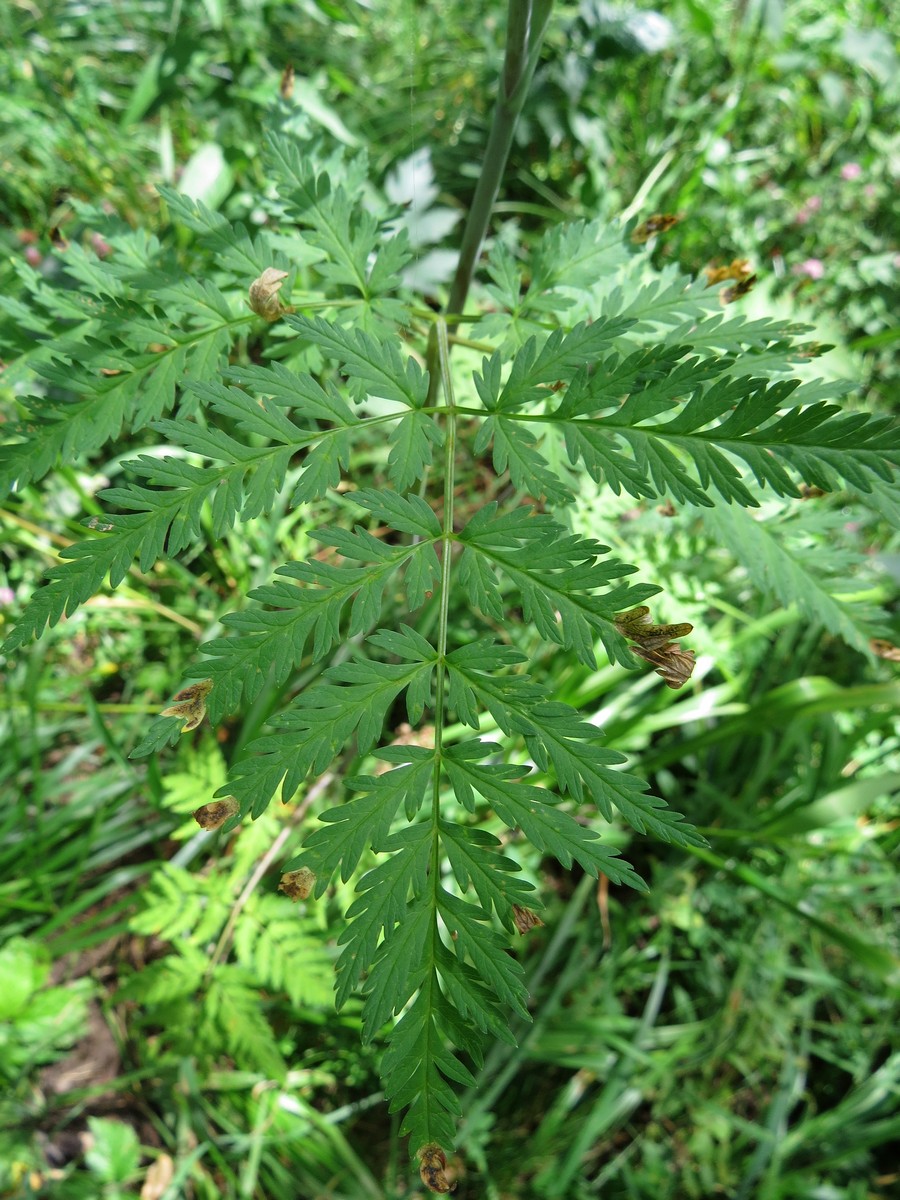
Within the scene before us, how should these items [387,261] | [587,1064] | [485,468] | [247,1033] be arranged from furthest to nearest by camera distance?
[485,468]
[587,1064]
[247,1033]
[387,261]

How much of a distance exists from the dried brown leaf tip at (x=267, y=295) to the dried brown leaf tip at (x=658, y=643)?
64 cm

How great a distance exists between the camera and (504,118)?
1.11 metres

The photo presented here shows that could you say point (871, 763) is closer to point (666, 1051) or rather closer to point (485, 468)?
point (666, 1051)

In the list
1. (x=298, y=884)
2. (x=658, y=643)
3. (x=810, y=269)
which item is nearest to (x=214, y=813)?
(x=298, y=884)

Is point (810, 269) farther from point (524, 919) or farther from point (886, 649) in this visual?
point (524, 919)

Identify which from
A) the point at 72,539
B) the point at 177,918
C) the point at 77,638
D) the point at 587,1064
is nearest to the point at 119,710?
the point at 77,638

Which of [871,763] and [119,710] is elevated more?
[119,710]

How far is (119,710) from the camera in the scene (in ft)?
7.31

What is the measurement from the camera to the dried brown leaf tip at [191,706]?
893 mm

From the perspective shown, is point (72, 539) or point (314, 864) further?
point (72, 539)

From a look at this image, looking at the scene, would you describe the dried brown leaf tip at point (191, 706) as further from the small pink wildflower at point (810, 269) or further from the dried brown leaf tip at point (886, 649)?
the small pink wildflower at point (810, 269)

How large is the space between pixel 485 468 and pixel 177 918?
1455 mm

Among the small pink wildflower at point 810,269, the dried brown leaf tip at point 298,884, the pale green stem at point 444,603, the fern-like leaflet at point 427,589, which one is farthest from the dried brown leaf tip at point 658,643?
the small pink wildflower at point 810,269

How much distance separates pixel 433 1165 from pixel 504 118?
1324mm
